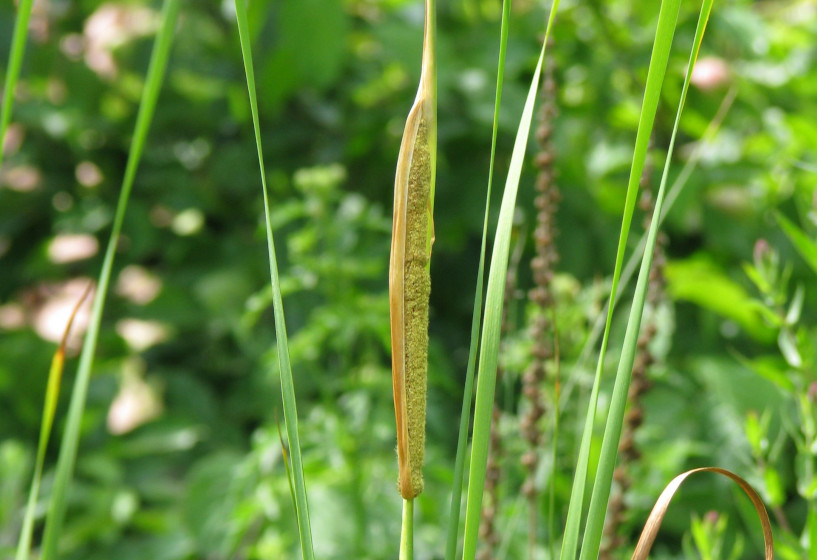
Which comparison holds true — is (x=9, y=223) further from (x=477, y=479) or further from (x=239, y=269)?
(x=477, y=479)

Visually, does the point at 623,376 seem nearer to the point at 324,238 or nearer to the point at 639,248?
the point at 639,248

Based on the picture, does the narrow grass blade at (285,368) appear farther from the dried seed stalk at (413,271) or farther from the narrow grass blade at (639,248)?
the narrow grass blade at (639,248)

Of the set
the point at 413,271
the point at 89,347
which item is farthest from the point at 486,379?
the point at 89,347

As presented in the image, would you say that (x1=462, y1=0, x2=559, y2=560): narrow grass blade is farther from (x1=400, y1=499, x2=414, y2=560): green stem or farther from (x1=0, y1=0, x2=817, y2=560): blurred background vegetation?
(x1=0, y1=0, x2=817, y2=560): blurred background vegetation

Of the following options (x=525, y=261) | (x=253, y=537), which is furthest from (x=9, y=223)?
(x=525, y=261)

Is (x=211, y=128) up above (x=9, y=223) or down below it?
above

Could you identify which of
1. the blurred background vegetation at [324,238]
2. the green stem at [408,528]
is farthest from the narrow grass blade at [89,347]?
the blurred background vegetation at [324,238]
